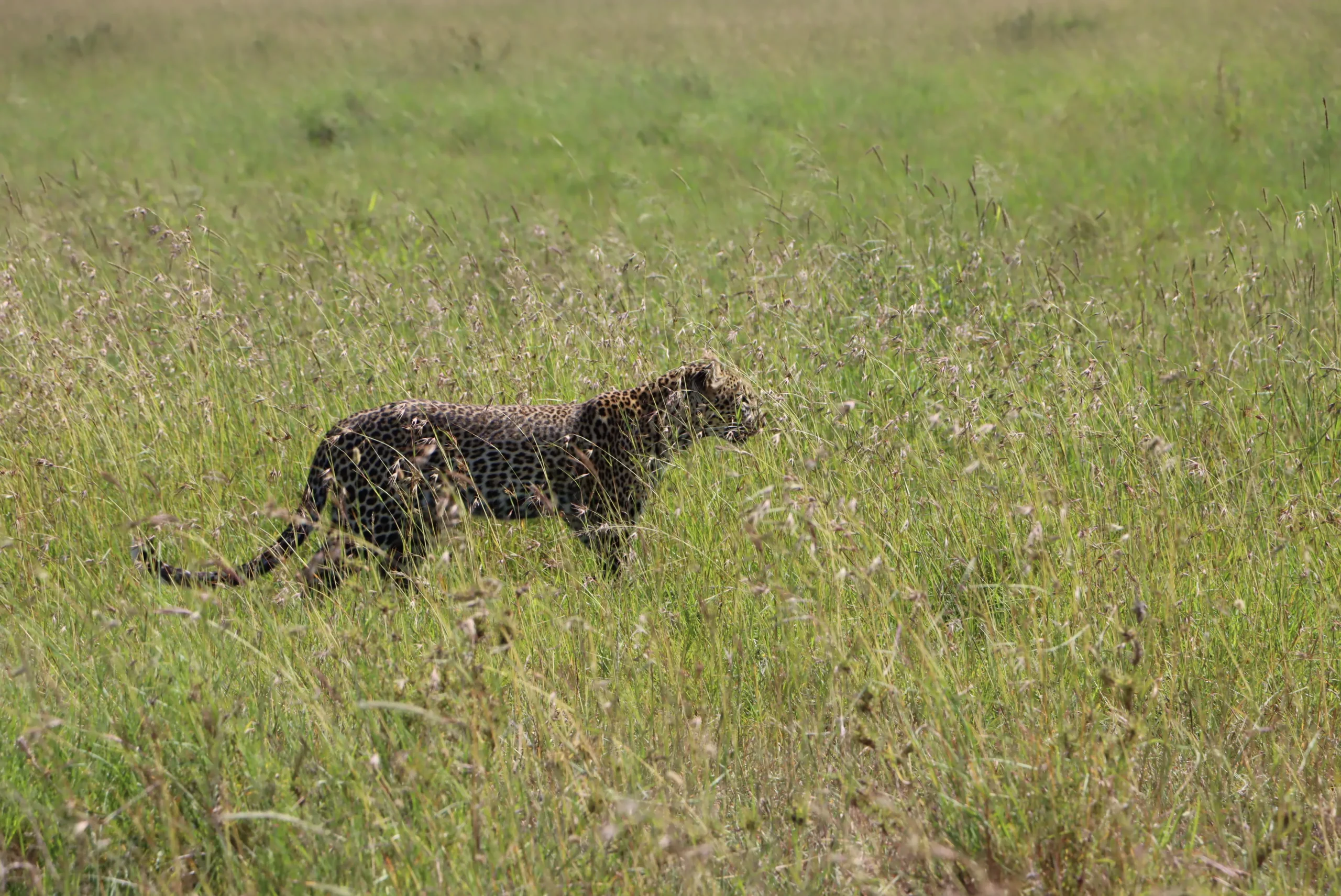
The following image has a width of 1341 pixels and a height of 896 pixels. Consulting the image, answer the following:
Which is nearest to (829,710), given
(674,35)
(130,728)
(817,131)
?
(130,728)

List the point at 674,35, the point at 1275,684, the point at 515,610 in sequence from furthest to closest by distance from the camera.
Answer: the point at 674,35 < the point at 515,610 < the point at 1275,684

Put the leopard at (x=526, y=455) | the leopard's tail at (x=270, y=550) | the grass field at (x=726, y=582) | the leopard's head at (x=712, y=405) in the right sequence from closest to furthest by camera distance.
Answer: the grass field at (x=726, y=582)
the leopard's tail at (x=270, y=550)
the leopard at (x=526, y=455)
the leopard's head at (x=712, y=405)

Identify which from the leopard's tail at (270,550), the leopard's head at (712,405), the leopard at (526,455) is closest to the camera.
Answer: the leopard's tail at (270,550)

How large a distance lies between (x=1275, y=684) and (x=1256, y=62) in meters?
13.8

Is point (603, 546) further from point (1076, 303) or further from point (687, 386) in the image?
point (1076, 303)

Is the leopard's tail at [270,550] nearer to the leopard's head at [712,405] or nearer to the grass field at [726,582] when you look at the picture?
the grass field at [726,582]

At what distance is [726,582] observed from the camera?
4008 mm

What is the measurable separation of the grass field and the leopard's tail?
0.11 m

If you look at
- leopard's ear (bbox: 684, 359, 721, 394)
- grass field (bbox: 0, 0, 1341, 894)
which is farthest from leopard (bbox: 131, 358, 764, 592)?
grass field (bbox: 0, 0, 1341, 894)

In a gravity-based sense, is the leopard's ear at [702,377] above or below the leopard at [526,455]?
Result: above

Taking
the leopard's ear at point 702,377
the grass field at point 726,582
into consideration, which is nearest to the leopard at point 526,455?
the leopard's ear at point 702,377

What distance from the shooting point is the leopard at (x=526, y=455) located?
4.61 meters

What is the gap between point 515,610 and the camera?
372 cm

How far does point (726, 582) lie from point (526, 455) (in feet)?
3.97
